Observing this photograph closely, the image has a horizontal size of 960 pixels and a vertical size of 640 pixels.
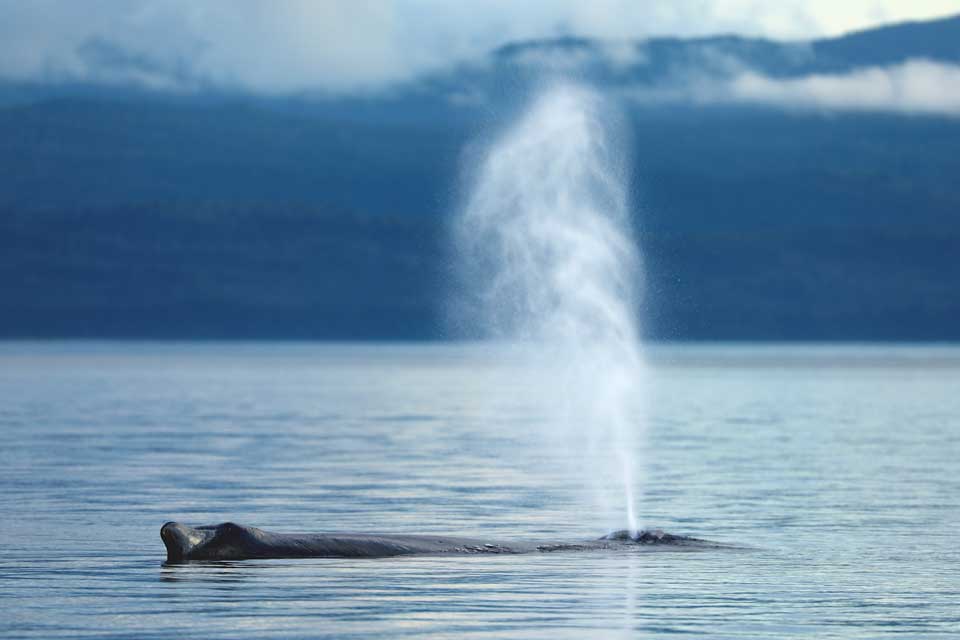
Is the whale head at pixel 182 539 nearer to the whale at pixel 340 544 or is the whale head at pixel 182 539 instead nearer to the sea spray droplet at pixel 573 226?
the whale at pixel 340 544

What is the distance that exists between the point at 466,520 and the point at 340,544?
673 centimetres

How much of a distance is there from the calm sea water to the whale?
600mm

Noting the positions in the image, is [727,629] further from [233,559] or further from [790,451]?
[790,451]

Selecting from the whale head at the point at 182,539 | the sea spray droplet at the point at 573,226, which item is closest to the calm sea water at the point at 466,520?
the whale head at the point at 182,539

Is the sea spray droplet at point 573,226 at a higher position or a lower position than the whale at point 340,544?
higher

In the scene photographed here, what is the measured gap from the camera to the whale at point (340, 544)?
32.1 meters

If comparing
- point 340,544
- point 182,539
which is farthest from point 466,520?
point 182,539

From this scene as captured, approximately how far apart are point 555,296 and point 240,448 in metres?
18.8

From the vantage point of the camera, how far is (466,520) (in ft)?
131

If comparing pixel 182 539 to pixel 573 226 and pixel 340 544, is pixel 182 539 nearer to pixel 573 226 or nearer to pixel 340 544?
pixel 340 544

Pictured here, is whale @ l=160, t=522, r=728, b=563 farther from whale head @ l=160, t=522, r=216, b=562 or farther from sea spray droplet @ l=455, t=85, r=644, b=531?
sea spray droplet @ l=455, t=85, r=644, b=531

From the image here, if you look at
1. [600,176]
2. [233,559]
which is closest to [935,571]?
[233,559]

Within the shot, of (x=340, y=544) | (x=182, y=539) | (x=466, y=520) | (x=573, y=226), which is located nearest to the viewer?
(x=182, y=539)

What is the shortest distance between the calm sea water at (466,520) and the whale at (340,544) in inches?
23.6
